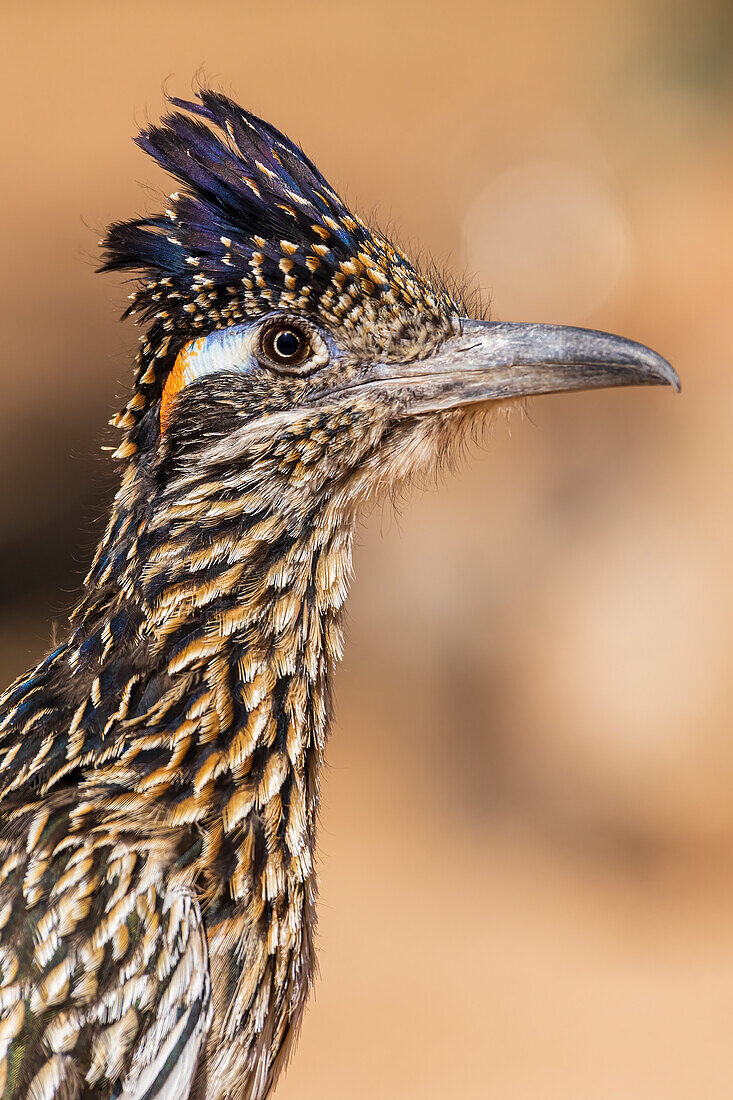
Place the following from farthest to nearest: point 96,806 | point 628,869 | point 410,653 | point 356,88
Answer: point 356,88 → point 410,653 → point 628,869 → point 96,806

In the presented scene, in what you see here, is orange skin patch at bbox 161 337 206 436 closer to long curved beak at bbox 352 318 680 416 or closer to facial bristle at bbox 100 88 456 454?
facial bristle at bbox 100 88 456 454

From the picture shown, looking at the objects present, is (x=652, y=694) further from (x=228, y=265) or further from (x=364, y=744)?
A: (x=228, y=265)

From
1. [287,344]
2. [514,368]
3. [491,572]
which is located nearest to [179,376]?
[287,344]

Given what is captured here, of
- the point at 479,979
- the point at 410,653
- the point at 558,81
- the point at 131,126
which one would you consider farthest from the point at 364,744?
the point at 558,81

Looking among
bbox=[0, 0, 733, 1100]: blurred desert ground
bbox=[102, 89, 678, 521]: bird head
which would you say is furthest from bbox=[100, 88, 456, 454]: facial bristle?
bbox=[0, 0, 733, 1100]: blurred desert ground

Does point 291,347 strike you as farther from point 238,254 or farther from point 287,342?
point 238,254

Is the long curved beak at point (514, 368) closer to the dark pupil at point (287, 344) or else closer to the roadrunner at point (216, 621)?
the roadrunner at point (216, 621)

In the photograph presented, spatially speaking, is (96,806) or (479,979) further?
(479,979)
